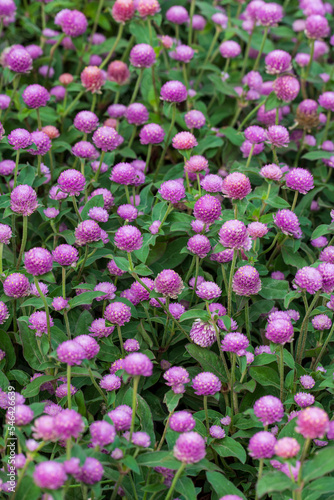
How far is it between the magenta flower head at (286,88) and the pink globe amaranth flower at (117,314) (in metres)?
1.48

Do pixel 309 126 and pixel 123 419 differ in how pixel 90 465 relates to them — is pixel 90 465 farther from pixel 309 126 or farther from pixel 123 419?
pixel 309 126

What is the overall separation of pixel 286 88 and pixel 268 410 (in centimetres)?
179

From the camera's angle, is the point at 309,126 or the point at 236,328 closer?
the point at 236,328

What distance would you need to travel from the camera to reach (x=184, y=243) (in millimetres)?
2766

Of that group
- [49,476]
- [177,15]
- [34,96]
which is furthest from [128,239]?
[177,15]

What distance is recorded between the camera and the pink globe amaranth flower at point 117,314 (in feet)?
7.35

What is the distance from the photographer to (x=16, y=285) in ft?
7.17

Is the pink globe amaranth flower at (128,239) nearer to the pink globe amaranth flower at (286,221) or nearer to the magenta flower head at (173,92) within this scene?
the pink globe amaranth flower at (286,221)

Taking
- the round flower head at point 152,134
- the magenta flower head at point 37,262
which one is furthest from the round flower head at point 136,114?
the magenta flower head at point 37,262

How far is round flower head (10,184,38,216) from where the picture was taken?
7.45 ft

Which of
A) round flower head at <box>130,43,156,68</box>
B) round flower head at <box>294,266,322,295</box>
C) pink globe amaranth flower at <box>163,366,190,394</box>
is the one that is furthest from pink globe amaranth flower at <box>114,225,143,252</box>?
round flower head at <box>130,43,156,68</box>

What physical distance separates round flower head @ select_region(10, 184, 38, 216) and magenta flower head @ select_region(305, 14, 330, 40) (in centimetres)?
202

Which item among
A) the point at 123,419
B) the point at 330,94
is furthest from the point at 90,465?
the point at 330,94

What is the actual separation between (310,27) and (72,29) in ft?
4.44
